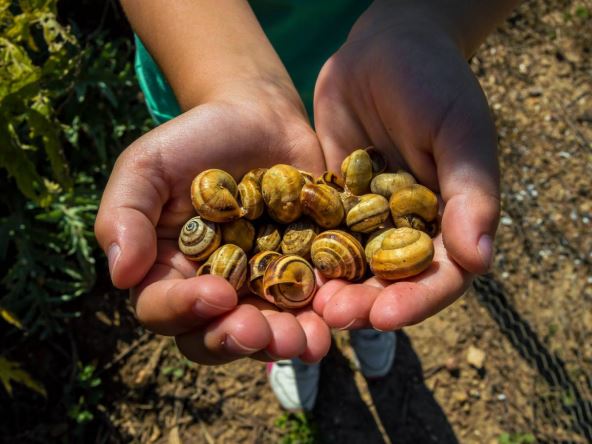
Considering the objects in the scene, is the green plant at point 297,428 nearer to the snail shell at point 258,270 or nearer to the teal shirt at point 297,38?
the snail shell at point 258,270

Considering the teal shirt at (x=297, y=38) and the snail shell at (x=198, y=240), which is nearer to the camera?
the snail shell at (x=198, y=240)

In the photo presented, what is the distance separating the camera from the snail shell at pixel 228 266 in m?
2.95

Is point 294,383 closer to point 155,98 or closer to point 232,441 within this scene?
point 232,441

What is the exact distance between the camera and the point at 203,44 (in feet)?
11.5

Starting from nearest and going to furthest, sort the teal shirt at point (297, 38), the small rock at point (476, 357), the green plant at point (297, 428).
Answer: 1. the teal shirt at point (297, 38)
2. the green plant at point (297, 428)
3. the small rock at point (476, 357)

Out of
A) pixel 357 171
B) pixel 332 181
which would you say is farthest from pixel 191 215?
pixel 357 171

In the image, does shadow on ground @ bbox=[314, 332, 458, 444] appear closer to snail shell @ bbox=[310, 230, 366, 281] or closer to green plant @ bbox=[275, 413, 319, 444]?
green plant @ bbox=[275, 413, 319, 444]

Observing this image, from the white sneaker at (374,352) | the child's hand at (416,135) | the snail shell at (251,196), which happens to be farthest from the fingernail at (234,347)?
the white sneaker at (374,352)

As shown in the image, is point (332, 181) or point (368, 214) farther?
point (332, 181)

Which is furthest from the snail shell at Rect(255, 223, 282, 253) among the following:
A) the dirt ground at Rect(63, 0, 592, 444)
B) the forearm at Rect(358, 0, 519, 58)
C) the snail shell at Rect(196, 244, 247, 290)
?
the dirt ground at Rect(63, 0, 592, 444)

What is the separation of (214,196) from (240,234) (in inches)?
13.5

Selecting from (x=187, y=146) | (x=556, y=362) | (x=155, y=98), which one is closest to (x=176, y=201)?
(x=187, y=146)

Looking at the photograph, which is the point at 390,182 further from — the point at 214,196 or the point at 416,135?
the point at 214,196

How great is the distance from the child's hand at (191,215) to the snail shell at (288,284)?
83 mm
